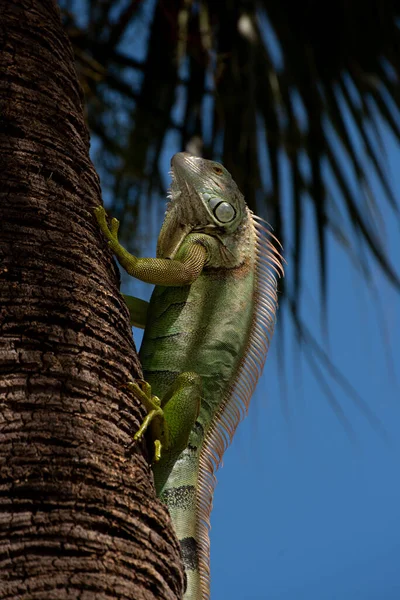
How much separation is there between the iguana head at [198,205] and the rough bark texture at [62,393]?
3.75 feet

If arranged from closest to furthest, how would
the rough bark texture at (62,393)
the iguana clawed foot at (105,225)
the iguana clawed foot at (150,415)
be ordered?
the rough bark texture at (62,393) → the iguana clawed foot at (150,415) → the iguana clawed foot at (105,225)

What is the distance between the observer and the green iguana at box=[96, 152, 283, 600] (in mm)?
2793

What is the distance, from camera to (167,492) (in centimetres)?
285

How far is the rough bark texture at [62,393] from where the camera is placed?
157 cm

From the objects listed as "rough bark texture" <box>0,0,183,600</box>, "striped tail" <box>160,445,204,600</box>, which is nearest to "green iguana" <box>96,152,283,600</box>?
"striped tail" <box>160,445,204,600</box>

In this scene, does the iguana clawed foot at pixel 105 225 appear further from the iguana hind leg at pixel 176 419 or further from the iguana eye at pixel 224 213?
the iguana eye at pixel 224 213

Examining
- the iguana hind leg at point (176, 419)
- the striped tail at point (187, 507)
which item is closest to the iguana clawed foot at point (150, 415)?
the iguana hind leg at point (176, 419)

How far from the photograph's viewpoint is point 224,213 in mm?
3518

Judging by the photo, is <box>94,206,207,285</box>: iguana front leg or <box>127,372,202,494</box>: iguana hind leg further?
<box>94,206,207,285</box>: iguana front leg

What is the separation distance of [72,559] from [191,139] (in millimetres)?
5430

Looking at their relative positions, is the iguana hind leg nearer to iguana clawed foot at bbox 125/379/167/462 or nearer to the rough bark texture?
iguana clawed foot at bbox 125/379/167/462

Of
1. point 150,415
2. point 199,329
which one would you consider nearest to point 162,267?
point 199,329

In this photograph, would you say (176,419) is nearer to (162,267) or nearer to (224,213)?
(162,267)

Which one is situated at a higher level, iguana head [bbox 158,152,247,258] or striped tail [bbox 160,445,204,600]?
iguana head [bbox 158,152,247,258]
